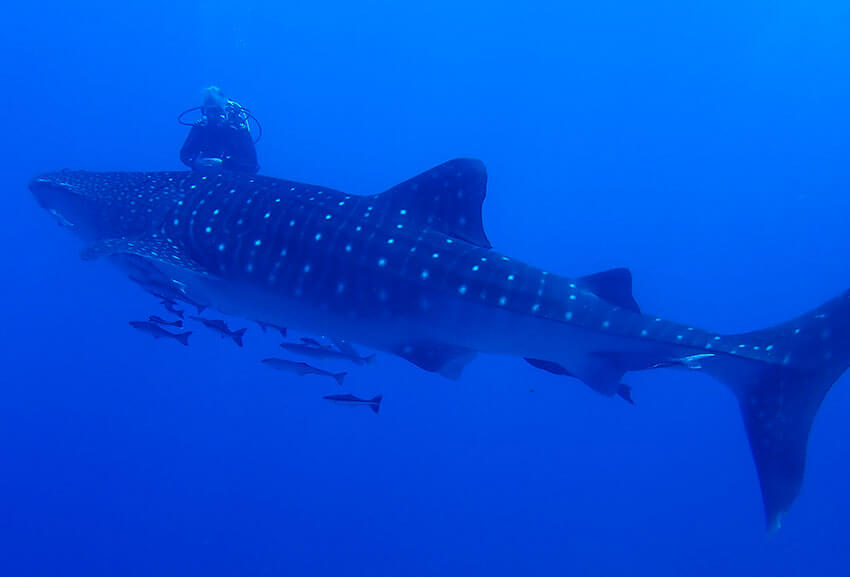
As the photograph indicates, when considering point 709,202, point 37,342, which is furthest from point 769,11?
point 37,342

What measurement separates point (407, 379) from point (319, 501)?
5.22m

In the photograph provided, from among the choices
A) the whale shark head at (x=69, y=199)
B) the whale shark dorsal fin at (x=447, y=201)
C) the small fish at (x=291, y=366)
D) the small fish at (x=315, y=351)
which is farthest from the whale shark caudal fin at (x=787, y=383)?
the whale shark head at (x=69, y=199)

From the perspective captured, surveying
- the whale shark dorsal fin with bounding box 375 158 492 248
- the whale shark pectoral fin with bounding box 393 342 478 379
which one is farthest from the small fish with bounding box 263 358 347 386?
Answer: the whale shark dorsal fin with bounding box 375 158 492 248

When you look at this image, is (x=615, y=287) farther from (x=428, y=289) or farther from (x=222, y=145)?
(x=222, y=145)

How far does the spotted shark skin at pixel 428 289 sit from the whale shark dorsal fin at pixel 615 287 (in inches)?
0.5

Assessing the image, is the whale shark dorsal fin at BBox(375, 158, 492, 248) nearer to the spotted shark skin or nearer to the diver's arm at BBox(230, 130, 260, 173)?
the spotted shark skin

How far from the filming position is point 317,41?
76750 mm

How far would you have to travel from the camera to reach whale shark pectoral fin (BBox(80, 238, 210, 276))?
5.99 metres

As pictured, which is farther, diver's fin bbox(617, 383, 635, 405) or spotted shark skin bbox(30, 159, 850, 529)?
diver's fin bbox(617, 383, 635, 405)

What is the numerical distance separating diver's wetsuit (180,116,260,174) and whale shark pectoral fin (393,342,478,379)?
5164mm

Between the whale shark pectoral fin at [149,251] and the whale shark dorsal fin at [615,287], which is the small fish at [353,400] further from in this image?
the whale shark dorsal fin at [615,287]

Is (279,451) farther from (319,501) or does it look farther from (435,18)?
(435,18)

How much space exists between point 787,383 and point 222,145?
7946 millimetres

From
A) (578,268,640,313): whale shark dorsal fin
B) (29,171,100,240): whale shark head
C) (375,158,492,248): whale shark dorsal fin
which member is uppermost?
(375,158,492,248): whale shark dorsal fin
